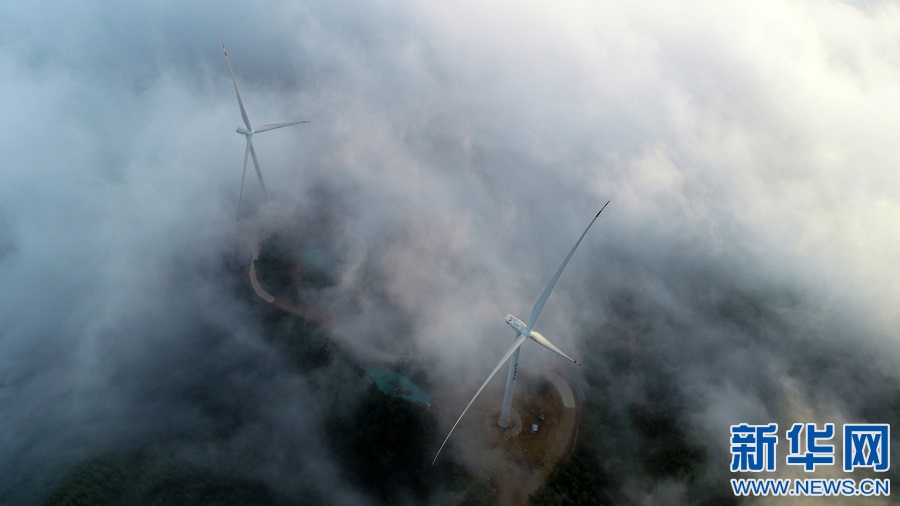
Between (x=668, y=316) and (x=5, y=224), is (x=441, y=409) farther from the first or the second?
(x=5, y=224)

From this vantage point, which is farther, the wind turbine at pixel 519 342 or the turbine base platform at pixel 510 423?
the turbine base platform at pixel 510 423

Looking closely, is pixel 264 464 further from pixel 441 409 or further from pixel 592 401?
pixel 592 401

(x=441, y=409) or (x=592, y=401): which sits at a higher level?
(x=592, y=401)

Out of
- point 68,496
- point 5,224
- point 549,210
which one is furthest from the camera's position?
point 5,224

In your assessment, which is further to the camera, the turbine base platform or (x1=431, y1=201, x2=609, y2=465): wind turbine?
the turbine base platform

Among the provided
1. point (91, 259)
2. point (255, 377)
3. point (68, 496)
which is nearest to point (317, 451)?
point (255, 377)

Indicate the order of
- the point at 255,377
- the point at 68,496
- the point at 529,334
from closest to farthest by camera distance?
the point at 529,334, the point at 68,496, the point at 255,377

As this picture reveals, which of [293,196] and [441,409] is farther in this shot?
[293,196]

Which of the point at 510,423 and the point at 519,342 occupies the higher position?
the point at 519,342

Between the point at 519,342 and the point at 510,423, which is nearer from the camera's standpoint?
the point at 519,342

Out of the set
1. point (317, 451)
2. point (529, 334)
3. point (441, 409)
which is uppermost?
point (529, 334)
